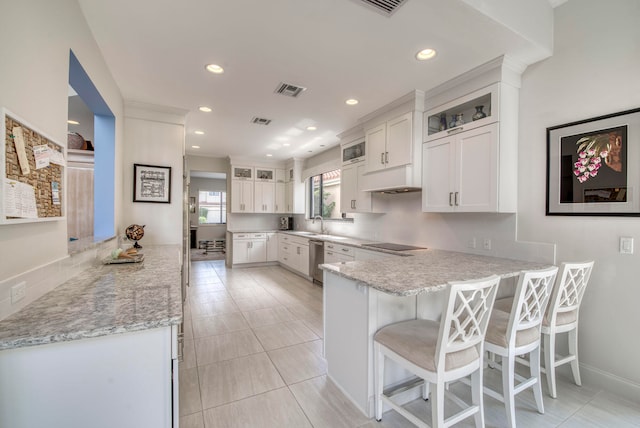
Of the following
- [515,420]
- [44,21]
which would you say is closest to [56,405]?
[44,21]

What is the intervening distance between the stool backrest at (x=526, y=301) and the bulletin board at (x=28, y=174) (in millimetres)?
2442

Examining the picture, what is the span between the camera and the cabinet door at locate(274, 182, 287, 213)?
22.3ft

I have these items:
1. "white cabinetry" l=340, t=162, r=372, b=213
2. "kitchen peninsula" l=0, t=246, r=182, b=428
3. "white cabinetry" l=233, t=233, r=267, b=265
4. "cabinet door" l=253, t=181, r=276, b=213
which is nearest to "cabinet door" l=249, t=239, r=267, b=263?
"white cabinetry" l=233, t=233, r=267, b=265

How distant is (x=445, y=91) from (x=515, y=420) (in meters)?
2.76

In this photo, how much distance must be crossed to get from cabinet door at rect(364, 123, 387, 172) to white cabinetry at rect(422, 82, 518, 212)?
0.55 m

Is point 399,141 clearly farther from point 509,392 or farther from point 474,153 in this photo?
point 509,392

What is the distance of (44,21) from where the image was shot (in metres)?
1.39

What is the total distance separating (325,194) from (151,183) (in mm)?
3360

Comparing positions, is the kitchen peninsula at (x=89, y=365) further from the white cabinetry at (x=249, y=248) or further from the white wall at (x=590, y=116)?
the white cabinetry at (x=249, y=248)

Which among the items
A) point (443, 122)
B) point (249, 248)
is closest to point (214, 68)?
point (443, 122)

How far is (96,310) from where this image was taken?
118cm

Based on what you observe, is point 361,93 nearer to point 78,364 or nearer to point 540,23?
point 540,23

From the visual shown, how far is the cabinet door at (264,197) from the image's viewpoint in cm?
656

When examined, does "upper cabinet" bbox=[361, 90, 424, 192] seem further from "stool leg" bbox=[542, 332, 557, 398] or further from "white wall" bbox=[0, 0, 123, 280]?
"white wall" bbox=[0, 0, 123, 280]
